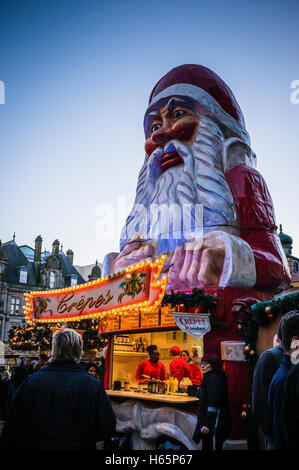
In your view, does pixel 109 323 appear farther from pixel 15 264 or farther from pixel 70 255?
pixel 70 255

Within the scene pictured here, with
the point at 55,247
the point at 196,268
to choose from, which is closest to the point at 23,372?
the point at 196,268

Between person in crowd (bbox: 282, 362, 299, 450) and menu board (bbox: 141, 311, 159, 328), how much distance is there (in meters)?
6.26

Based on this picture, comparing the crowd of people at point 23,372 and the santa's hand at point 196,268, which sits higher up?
the santa's hand at point 196,268

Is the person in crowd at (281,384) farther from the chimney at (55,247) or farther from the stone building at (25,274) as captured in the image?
the chimney at (55,247)

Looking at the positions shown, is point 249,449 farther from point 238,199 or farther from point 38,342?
point 38,342

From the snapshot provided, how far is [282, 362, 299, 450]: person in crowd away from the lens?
312cm

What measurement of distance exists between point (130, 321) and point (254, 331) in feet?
13.4

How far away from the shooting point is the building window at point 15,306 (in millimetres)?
35675

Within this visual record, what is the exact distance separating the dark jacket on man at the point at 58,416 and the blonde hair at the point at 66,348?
15 centimetres

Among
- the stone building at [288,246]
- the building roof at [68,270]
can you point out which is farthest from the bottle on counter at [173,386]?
the building roof at [68,270]

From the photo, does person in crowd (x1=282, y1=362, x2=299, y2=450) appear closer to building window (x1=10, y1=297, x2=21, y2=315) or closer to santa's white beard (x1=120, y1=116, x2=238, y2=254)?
santa's white beard (x1=120, y1=116, x2=238, y2=254)

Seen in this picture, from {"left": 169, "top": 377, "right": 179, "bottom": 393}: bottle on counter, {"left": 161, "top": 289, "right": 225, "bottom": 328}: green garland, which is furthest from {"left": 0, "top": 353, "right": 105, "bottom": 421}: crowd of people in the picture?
{"left": 161, "top": 289, "right": 225, "bottom": 328}: green garland

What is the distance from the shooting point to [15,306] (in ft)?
118
